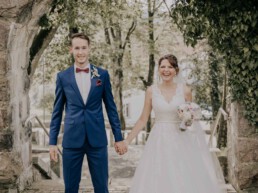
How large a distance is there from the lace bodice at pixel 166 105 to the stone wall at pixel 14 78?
1972 millimetres

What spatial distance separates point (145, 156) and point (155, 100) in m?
0.64

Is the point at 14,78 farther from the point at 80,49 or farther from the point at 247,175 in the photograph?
the point at 247,175

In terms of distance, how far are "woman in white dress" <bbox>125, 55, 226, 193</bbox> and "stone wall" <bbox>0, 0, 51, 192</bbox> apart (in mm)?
1791

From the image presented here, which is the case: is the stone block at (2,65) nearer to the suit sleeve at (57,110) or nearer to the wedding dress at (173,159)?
the suit sleeve at (57,110)

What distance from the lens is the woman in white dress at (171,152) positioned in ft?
14.2

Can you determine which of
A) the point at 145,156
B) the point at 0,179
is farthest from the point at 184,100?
the point at 0,179

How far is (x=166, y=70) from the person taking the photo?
4.44 meters

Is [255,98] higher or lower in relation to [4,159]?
higher

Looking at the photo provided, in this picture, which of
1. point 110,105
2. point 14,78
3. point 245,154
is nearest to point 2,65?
point 14,78

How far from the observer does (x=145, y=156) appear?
4.54m

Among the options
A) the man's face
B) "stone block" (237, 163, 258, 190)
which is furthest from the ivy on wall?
the man's face

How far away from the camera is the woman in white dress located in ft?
14.2

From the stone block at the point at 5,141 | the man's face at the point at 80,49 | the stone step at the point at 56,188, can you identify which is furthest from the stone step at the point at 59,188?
the man's face at the point at 80,49

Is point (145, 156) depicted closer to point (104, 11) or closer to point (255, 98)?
point (255, 98)
